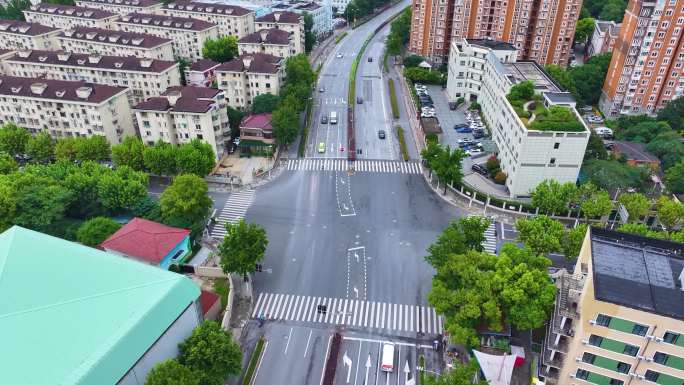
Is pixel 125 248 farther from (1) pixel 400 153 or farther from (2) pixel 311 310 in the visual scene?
(1) pixel 400 153

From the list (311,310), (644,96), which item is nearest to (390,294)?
(311,310)

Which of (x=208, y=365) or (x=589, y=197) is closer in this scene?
(x=208, y=365)

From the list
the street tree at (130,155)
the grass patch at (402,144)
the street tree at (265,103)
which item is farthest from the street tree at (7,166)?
the grass patch at (402,144)

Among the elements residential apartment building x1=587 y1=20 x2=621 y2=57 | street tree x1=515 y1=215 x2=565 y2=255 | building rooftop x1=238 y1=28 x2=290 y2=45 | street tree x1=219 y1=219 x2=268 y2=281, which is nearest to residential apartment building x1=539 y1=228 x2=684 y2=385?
street tree x1=515 y1=215 x2=565 y2=255

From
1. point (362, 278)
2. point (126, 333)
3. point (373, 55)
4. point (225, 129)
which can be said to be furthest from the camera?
point (373, 55)

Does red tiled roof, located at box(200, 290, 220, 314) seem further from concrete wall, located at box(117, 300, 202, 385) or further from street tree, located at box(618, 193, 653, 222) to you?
street tree, located at box(618, 193, 653, 222)

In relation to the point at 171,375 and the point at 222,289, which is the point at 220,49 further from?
the point at 171,375
